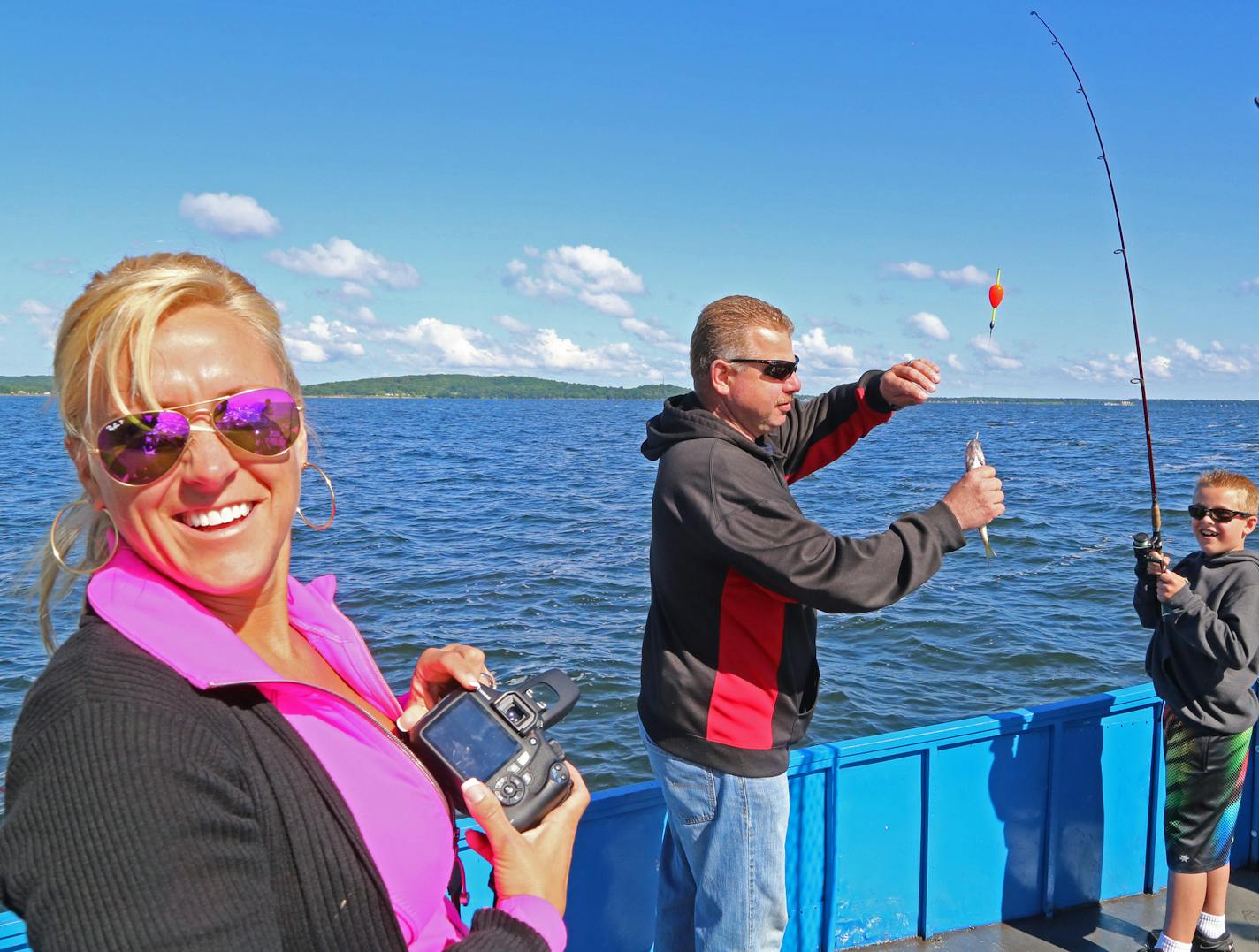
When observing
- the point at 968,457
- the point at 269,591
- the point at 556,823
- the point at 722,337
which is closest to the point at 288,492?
the point at 269,591

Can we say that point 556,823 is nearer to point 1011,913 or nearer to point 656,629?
point 656,629

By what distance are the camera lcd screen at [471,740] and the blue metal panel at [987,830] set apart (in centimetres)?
281

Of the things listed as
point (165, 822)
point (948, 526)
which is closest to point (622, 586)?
point (948, 526)

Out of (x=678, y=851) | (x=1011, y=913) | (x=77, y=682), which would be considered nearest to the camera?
(x=77, y=682)

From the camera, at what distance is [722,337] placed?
314cm

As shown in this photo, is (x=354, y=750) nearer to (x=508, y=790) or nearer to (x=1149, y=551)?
(x=508, y=790)

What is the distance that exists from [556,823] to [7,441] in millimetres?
62465

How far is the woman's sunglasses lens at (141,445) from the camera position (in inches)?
54.4

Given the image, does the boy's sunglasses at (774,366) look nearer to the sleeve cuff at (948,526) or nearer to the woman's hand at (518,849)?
the sleeve cuff at (948,526)

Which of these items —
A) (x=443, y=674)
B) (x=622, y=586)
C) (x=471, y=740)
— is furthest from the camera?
(x=622, y=586)

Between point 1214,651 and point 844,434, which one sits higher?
point 844,434

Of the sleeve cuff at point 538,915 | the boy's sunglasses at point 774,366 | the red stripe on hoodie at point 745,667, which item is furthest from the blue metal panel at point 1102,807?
the sleeve cuff at point 538,915

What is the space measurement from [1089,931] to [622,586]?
38.1 feet

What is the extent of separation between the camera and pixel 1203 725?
12.5 ft
